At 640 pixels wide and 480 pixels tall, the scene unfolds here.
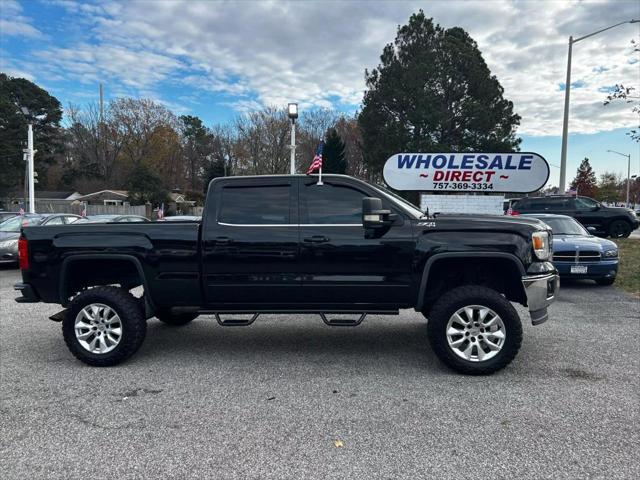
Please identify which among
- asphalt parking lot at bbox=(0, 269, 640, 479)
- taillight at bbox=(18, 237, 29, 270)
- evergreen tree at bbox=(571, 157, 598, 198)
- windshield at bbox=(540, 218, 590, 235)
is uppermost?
evergreen tree at bbox=(571, 157, 598, 198)

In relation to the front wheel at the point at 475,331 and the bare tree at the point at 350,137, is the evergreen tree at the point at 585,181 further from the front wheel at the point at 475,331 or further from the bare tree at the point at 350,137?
the front wheel at the point at 475,331

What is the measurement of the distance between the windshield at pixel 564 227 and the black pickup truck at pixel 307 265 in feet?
19.5

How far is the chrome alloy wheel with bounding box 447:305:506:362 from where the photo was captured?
14.4 feet

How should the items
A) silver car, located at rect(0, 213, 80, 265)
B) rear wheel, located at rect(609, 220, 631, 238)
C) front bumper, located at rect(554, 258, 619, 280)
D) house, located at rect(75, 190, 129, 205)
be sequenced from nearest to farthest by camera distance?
front bumper, located at rect(554, 258, 619, 280), silver car, located at rect(0, 213, 80, 265), rear wheel, located at rect(609, 220, 631, 238), house, located at rect(75, 190, 129, 205)

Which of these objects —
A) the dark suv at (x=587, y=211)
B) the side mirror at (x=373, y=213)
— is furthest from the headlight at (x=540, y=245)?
the dark suv at (x=587, y=211)

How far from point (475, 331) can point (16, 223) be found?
43.2 feet

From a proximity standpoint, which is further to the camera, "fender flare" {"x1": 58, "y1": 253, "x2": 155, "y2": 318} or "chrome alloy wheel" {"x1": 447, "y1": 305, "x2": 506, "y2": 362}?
"fender flare" {"x1": 58, "y1": 253, "x2": 155, "y2": 318}

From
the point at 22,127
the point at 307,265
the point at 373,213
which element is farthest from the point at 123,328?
the point at 22,127

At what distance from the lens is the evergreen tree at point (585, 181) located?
200 ft

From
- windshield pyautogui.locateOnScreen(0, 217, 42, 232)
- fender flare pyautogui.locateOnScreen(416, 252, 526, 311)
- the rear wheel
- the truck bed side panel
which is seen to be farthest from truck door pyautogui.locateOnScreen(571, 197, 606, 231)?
windshield pyautogui.locateOnScreen(0, 217, 42, 232)

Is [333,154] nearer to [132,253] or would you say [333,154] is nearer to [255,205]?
[255,205]

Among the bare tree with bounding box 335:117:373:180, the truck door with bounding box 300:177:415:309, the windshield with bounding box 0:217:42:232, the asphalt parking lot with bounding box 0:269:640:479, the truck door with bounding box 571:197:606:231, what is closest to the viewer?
the asphalt parking lot with bounding box 0:269:640:479

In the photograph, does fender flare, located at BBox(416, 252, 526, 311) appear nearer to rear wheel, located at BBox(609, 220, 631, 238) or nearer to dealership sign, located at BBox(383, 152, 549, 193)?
dealership sign, located at BBox(383, 152, 549, 193)

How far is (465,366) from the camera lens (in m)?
4.35
